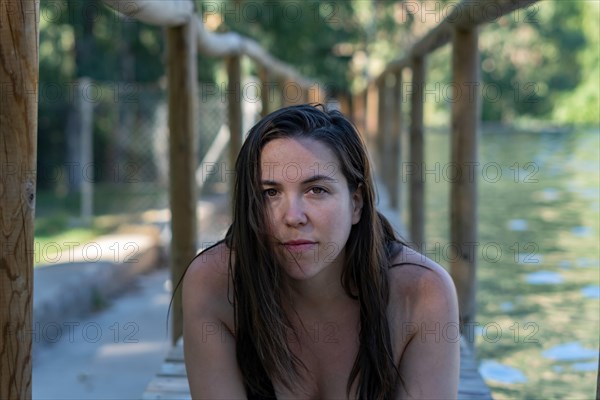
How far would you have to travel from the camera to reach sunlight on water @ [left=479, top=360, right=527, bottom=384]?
3777mm

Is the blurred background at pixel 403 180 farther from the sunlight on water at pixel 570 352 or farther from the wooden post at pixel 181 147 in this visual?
the wooden post at pixel 181 147

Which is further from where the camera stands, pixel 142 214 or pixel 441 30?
pixel 142 214

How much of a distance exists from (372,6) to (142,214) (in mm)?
9901

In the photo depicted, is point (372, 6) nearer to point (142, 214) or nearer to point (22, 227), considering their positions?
point (142, 214)

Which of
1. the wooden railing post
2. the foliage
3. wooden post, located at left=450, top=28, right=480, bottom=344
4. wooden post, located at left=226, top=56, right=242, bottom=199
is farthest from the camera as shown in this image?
the foliage

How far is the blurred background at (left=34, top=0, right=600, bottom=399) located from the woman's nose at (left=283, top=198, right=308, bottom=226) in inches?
84.3

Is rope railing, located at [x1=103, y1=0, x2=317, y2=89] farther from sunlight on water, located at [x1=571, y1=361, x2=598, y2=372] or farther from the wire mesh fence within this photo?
the wire mesh fence

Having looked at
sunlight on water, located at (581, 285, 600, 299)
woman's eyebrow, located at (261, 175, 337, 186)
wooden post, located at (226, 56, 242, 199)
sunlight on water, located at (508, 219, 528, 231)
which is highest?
wooden post, located at (226, 56, 242, 199)

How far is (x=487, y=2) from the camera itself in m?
→ 2.69

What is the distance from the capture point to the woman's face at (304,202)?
5.77ft

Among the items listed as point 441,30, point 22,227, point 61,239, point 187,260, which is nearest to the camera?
point 22,227

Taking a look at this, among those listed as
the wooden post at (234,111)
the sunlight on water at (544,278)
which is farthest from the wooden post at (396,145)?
the wooden post at (234,111)

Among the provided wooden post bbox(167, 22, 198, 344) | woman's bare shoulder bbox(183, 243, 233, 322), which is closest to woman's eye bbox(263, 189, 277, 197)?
woman's bare shoulder bbox(183, 243, 233, 322)

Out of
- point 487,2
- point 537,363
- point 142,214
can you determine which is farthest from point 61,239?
point 487,2
